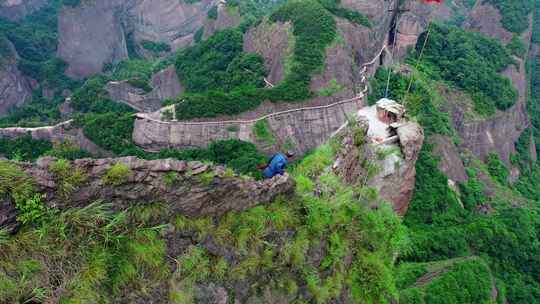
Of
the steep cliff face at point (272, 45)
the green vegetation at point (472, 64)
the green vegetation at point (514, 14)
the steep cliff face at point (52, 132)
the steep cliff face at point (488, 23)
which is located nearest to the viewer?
the steep cliff face at point (52, 132)

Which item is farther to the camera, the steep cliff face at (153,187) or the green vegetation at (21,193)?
the steep cliff face at (153,187)

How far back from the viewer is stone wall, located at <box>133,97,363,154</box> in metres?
28.2

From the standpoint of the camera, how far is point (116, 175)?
22.9 ft

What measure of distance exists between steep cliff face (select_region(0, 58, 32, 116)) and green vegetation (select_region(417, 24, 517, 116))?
42.8 meters

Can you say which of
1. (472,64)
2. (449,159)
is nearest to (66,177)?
(449,159)

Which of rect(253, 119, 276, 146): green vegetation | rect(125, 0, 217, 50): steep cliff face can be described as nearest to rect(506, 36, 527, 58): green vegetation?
rect(253, 119, 276, 146): green vegetation

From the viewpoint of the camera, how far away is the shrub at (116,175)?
696 cm

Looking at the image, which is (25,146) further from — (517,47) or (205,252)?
(517,47)

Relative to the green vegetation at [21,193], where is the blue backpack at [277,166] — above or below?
below

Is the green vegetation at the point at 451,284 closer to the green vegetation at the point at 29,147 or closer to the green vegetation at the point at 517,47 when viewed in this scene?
the green vegetation at the point at 29,147

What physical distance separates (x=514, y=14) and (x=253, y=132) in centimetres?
3700

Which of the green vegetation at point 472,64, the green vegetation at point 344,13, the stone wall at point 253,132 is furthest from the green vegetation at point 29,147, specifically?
the green vegetation at point 472,64

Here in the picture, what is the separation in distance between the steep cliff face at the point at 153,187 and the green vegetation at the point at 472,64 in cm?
3283

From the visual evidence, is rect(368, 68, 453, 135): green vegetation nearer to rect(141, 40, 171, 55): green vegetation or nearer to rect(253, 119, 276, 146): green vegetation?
rect(253, 119, 276, 146): green vegetation
